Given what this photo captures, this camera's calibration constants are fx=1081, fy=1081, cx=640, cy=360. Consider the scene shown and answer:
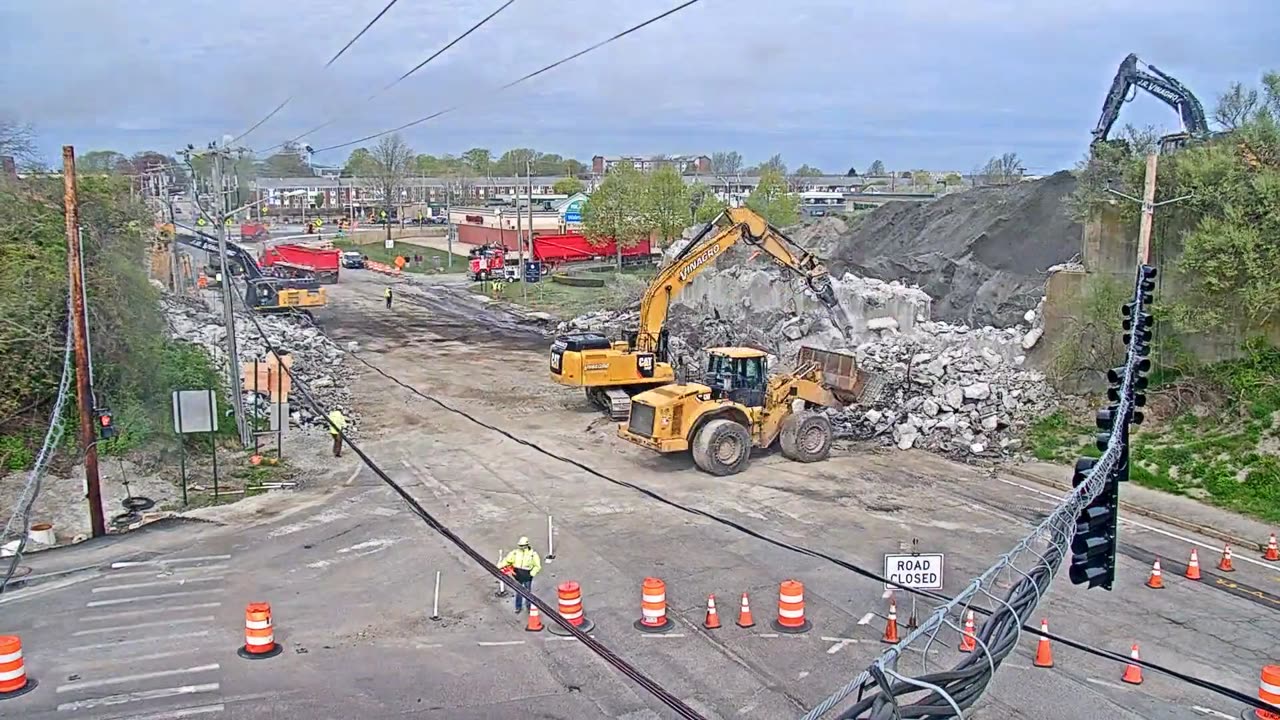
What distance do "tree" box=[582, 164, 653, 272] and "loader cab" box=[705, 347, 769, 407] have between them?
48.8 m

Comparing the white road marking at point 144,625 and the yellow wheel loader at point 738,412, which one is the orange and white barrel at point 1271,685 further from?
the white road marking at point 144,625

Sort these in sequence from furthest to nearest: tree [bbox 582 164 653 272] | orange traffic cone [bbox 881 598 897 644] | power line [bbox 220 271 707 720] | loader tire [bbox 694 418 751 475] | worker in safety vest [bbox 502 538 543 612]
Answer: tree [bbox 582 164 653 272] → loader tire [bbox 694 418 751 475] → worker in safety vest [bbox 502 538 543 612] → orange traffic cone [bbox 881 598 897 644] → power line [bbox 220 271 707 720]

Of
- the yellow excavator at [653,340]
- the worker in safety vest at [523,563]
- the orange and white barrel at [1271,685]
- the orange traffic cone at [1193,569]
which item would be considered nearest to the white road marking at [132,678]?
the worker in safety vest at [523,563]

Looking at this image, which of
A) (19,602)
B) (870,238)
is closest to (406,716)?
(19,602)

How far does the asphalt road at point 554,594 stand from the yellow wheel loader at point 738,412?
2.03 feet

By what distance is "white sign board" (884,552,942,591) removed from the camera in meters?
14.1

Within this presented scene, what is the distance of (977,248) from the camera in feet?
153

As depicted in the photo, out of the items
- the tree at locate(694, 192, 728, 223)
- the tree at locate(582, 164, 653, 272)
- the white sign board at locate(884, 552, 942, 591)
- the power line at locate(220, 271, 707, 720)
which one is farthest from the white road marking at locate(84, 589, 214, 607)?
the tree at locate(694, 192, 728, 223)

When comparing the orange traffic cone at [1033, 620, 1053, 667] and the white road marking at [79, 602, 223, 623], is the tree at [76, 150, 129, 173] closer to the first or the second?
the white road marking at [79, 602, 223, 623]

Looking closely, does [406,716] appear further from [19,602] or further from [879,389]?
[879,389]

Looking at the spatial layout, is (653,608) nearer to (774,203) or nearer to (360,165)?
(774,203)

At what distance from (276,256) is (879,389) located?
5371 cm

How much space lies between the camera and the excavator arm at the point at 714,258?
2966 cm

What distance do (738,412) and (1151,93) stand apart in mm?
20381
